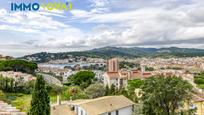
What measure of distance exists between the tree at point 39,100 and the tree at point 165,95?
26.1 feet

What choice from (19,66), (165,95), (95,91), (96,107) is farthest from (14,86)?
(165,95)

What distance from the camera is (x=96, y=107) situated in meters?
33.5

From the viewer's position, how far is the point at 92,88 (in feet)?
170

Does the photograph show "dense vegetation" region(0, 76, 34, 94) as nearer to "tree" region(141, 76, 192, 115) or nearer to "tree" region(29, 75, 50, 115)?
"tree" region(141, 76, 192, 115)

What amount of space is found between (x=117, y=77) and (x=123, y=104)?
4962 cm

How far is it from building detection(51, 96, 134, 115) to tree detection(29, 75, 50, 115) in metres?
9.70

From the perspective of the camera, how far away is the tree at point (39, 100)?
20672mm

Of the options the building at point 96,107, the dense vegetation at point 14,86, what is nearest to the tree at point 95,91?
the building at point 96,107

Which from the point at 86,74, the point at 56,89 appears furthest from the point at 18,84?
the point at 86,74

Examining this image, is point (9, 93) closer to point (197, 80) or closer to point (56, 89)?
point (56, 89)

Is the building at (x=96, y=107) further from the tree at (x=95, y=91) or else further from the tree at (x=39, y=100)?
the tree at (x=95, y=91)

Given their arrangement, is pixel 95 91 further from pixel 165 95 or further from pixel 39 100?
pixel 39 100

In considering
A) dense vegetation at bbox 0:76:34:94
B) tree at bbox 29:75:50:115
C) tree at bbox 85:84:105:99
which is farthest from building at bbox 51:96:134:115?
dense vegetation at bbox 0:76:34:94

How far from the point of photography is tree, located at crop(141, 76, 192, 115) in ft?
82.0
